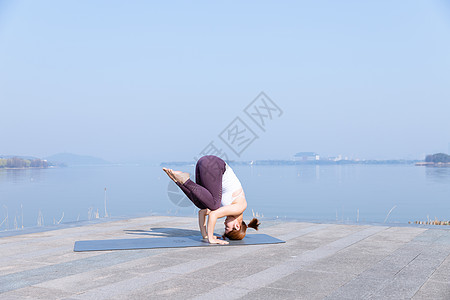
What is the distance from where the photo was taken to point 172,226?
33.7ft

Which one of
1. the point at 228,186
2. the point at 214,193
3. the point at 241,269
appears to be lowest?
the point at 241,269

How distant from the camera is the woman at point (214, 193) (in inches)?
299

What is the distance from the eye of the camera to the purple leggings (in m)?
7.59

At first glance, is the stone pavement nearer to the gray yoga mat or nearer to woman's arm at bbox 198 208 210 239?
the gray yoga mat

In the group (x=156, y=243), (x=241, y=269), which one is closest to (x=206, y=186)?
(x=156, y=243)

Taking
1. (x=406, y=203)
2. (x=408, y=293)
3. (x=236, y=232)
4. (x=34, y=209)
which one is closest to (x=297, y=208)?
(x=406, y=203)

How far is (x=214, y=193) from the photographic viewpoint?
7672 millimetres

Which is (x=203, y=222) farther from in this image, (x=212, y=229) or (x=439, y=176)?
(x=439, y=176)

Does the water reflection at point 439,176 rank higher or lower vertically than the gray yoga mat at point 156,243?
lower

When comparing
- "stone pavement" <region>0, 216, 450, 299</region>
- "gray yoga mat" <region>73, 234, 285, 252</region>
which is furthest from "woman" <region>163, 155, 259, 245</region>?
"stone pavement" <region>0, 216, 450, 299</region>

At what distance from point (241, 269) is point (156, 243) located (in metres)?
2.31

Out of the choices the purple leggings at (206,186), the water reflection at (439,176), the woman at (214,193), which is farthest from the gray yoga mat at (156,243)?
the water reflection at (439,176)

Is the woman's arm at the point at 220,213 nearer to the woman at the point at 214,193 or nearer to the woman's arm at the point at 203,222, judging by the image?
the woman at the point at 214,193

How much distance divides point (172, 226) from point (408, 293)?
20.9 feet
